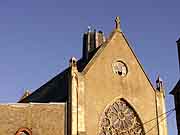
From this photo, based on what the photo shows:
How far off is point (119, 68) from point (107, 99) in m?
3.19

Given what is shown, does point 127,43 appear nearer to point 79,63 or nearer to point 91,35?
point 79,63

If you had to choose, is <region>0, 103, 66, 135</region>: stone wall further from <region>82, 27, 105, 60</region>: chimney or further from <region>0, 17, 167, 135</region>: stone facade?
<region>82, 27, 105, 60</region>: chimney

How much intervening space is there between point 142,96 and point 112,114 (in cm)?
341

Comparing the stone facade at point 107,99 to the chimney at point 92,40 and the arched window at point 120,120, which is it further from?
the chimney at point 92,40

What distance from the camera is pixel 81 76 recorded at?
30547 mm

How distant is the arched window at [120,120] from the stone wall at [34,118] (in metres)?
3.21

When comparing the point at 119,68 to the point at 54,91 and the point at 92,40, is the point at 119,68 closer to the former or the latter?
the point at 54,91

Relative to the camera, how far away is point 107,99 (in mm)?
31391

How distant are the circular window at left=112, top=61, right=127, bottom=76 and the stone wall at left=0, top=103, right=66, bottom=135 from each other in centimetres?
568

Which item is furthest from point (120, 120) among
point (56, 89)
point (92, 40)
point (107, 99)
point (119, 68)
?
point (92, 40)

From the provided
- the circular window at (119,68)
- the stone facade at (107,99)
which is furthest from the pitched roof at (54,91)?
the circular window at (119,68)

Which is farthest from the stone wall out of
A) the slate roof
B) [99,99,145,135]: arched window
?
[99,99,145,135]: arched window

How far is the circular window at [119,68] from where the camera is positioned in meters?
33.0

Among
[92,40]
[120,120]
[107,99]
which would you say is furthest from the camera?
[92,40]
